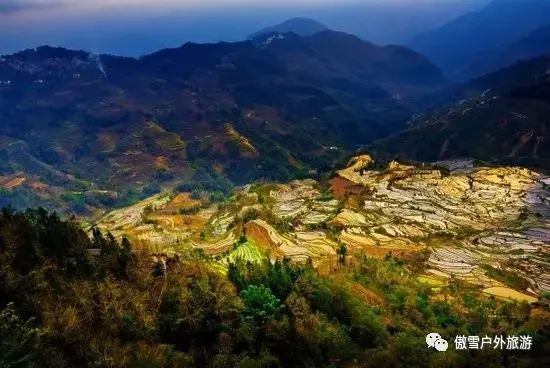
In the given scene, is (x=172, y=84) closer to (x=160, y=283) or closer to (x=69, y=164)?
(x=69, y=164)

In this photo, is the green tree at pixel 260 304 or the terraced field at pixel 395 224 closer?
the green tree at pixel 260 304

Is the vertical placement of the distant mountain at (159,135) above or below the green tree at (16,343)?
below

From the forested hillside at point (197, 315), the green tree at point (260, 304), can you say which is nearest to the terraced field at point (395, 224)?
the forested hillside at point (197, 315)

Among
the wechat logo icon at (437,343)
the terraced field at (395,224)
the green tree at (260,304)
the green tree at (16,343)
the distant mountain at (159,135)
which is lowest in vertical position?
the distant mountain at (159,135)

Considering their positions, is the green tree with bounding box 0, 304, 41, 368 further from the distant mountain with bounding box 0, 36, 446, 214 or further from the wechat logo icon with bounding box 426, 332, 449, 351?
the distant mountain with bounding box 0, 36, 446, 214

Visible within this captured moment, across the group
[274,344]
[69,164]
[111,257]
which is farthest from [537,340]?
[69,164]

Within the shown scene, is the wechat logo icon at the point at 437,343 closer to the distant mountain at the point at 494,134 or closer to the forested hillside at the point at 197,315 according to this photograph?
the forested hillside at the point at 197,315

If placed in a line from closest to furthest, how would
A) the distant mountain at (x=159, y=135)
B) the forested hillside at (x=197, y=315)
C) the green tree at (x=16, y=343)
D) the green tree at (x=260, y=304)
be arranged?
1. the green tree at (x=16, y=343)
2. the forested hillside at (x=197, y=315)
3. the green tree at (x=260, y=304)
4. the distant mountain at (x=159, y=135)
